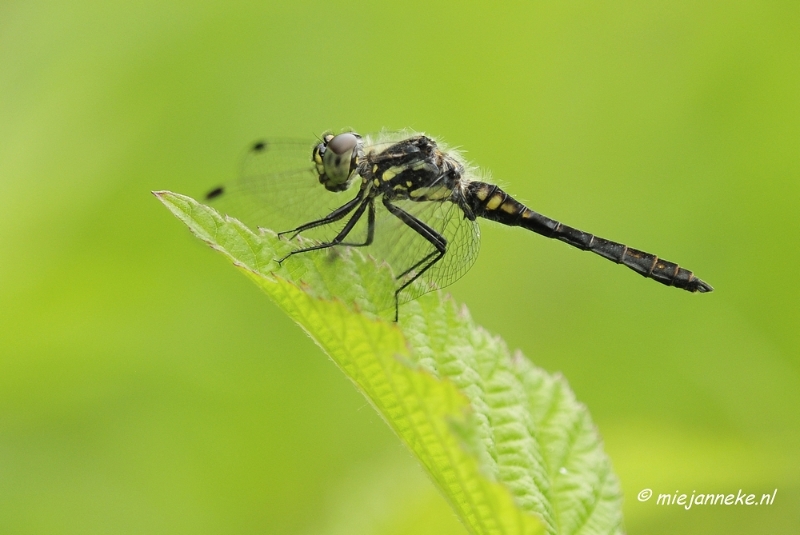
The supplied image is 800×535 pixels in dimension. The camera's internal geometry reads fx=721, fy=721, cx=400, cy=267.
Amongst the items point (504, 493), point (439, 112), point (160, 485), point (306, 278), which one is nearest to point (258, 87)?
point (439, 112)

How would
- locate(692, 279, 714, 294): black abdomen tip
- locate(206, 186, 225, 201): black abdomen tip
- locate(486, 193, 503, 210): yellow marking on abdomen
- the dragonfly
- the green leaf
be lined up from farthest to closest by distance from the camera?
locate(486, 193, 503, 210): yellow marking on abdomen, locate(692, 279, 714, 294): black abdomen tip, locate(206, 186, 225, 201): black abdomen tip, the dragonfly, the green leaf

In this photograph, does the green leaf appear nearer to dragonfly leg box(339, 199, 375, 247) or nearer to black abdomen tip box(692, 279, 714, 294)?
dragonfly leg box(339, 199, 375, 247)

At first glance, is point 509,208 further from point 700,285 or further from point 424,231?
point 700,285

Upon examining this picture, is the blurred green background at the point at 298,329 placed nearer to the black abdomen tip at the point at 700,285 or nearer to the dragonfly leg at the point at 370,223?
the black abdomen tip at the point at 700,285

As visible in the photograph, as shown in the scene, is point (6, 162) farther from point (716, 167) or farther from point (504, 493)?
point (716, 167)

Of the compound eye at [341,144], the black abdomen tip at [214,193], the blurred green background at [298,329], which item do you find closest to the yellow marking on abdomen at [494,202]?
the blurred green background at [298,329]

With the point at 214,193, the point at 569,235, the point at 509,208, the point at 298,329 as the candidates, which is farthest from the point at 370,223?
the point at 298,329

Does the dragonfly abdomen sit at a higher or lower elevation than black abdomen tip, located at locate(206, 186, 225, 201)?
higher

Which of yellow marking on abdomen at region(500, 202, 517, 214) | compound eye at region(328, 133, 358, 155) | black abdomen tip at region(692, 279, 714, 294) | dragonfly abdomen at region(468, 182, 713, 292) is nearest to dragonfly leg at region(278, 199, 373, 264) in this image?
compound eye at region(328, 133, 358, 155)
